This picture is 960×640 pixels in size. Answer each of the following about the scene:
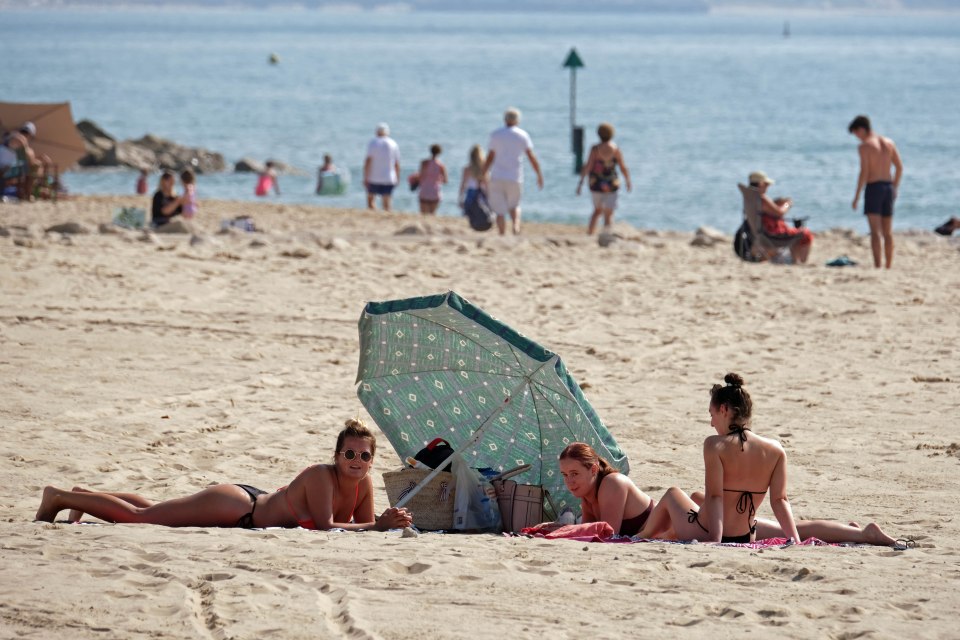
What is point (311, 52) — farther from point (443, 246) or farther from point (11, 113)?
point (443, 246)

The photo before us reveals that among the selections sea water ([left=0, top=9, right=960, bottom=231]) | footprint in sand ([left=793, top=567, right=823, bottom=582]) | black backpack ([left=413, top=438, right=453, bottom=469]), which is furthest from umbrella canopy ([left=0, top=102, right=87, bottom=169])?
footprint in sand ([left=793, top=567, right=823, bottom=582])

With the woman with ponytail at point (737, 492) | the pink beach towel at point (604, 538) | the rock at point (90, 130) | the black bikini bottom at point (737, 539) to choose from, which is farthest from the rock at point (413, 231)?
the rock at point (90, 130)

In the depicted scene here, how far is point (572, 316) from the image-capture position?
35.8ft

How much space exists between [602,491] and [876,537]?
1.18 meters

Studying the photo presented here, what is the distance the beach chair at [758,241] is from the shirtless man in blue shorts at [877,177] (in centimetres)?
82

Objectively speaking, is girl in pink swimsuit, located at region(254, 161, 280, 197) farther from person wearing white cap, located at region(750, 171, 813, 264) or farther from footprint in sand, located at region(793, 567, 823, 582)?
footprint in sand, located at region(793, 567, 823, 582)

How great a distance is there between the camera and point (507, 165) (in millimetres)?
15352

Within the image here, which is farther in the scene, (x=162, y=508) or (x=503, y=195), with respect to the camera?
(x=503, y=195)

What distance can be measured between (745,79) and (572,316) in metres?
77.5

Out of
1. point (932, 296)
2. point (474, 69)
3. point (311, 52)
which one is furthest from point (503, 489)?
point (311, 52)

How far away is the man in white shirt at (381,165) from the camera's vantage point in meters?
20.0

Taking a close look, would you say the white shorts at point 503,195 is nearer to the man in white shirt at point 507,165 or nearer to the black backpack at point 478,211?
the man in white shirt at point 507,165

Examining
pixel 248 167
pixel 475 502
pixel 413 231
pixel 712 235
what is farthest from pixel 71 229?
pixel 248 167

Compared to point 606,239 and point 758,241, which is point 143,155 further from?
point 758,241
